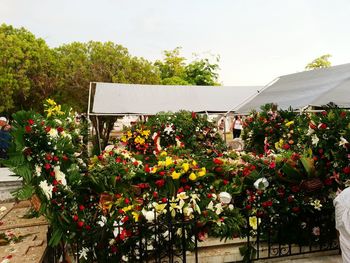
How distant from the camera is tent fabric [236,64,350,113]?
19.2 feet

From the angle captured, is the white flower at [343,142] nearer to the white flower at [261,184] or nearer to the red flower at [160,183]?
the white flower at [261,184]

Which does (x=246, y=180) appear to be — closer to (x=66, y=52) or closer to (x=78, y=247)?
(x=78, y=247)

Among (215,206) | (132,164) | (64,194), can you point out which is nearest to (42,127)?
(64,194)

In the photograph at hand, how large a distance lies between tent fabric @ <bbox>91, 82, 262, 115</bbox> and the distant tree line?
11397 mm

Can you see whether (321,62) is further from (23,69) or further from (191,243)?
(191,243)

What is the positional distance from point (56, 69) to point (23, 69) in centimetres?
270

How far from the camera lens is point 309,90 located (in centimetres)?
717

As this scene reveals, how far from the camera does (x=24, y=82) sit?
21.7 meters

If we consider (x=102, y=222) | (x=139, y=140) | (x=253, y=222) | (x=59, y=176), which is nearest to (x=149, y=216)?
(x=102, y=222)

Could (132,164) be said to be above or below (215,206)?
above

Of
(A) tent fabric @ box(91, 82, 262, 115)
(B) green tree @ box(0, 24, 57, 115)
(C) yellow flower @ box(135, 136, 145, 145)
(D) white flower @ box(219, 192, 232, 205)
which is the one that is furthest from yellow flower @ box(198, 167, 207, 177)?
(B) green tree @ box(0, 24, 57, 115)

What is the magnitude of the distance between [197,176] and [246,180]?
2.19ft

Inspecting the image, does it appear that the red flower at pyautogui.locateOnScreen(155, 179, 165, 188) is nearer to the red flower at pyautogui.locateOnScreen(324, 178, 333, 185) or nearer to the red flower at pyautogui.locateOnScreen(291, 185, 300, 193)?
the red flower at pyautogui.locateOnScreen(291, 185, 300, 193)

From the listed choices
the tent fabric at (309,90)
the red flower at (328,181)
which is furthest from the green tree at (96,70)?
the red flower at (328,181)
